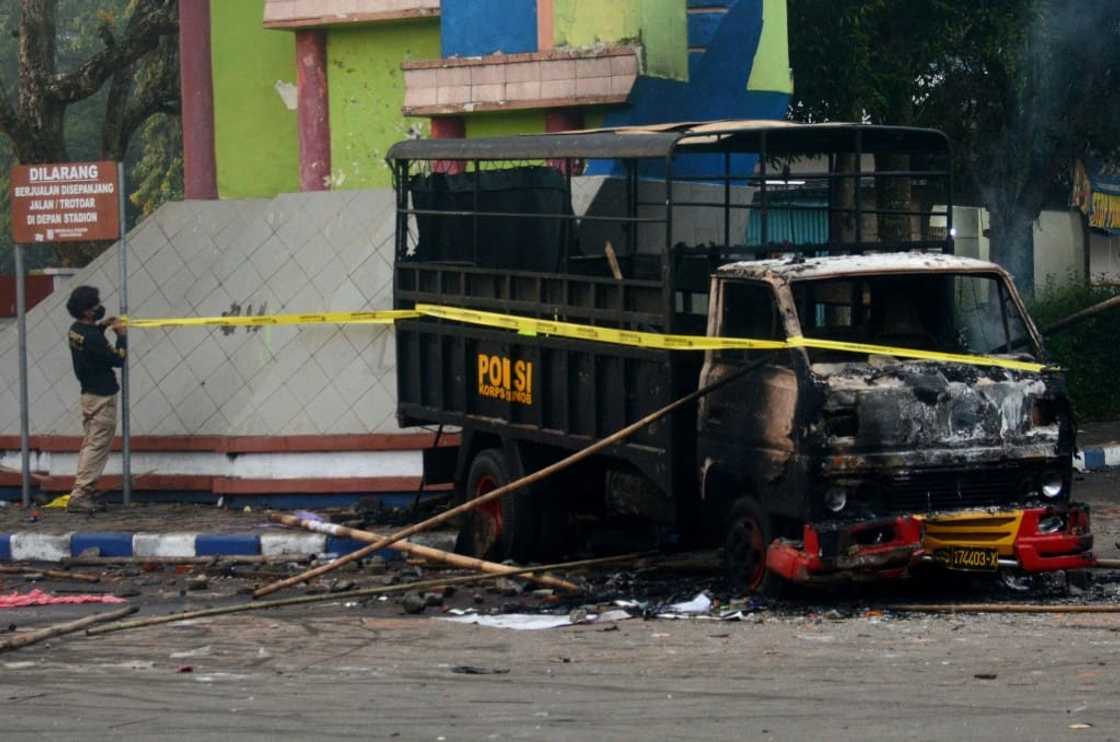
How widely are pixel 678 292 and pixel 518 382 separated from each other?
1463 mm

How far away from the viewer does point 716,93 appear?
1825cm

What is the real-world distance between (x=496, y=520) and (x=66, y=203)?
5.38 metres

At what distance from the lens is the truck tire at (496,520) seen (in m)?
12.4

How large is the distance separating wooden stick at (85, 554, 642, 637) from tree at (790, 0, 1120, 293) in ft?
30.1

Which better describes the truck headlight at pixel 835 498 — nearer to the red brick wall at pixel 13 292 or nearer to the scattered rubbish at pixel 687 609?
the scattered rubbish at pixel 687 609

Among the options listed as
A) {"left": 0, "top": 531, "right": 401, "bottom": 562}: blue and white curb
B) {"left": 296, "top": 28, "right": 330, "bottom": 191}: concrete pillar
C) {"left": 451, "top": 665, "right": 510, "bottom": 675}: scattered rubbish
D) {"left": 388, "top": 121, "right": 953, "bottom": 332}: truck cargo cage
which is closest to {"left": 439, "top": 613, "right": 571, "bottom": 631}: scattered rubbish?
{"left": 451, "top": 665, "right": 510, "bottom": 675}: scattered rubbish

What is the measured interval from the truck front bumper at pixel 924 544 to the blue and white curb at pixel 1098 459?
7.22 m

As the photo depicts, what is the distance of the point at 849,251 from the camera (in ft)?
37.1

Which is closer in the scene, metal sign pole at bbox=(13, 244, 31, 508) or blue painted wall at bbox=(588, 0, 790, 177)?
metal sign pole at bbox=(13, 244, 31, 508)

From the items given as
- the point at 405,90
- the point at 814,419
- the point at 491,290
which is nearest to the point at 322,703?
the point at 814,419

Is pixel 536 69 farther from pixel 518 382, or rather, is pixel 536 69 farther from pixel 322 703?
pixel 322 703

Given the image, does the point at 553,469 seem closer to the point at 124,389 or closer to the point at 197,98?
the point at 124,389

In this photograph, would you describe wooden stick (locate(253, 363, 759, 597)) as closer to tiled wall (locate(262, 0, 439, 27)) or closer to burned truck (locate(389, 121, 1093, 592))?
burned truck (locate(389, 121, 1093, 592))

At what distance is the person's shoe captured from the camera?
15.4 metres
